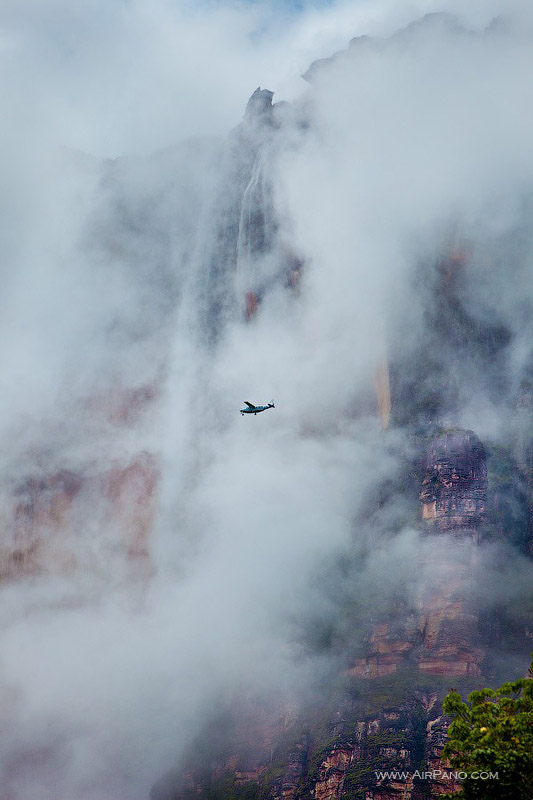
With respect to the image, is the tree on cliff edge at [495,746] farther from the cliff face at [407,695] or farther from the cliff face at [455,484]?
the cliff face at [455,484]

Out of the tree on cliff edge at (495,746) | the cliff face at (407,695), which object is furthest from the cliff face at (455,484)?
the tree on cliff edge at (495,746)

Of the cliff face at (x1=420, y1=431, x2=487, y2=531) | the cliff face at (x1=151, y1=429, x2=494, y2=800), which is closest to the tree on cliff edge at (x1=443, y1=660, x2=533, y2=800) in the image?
the cliff face at (x1=151, y1=429, x2=494, y2=800)

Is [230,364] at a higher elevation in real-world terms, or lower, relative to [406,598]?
higher

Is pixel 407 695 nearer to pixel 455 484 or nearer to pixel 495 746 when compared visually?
pixel 455 484

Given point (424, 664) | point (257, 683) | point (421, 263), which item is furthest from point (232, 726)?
point (421, 263)

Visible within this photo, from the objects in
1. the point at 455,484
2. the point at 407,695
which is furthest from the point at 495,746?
the point at 455,484

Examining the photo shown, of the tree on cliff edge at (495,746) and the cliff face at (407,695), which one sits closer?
the tree on cliff edge at (495,746)

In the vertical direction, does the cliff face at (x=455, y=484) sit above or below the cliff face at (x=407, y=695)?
above

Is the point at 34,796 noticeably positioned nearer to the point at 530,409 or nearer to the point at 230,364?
the point at 230,364
